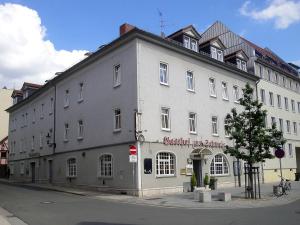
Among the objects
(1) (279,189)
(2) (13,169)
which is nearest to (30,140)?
(2) (13,169)

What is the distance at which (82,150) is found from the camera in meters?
32.4

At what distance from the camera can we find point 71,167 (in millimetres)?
34969

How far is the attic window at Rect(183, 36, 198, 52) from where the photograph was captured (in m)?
31.8

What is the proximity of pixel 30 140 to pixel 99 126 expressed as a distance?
2029 centimetres

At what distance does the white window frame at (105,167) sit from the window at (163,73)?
6.75 m

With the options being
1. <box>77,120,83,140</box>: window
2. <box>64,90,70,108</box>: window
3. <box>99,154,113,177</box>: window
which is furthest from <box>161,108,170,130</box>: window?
<box>64,90,70,108</box>: window

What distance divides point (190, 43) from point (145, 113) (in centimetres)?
935

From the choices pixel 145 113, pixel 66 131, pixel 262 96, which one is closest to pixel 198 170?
pixel 145 113

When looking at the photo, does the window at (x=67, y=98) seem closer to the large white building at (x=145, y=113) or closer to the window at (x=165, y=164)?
the large white building at (x=145, y=113)

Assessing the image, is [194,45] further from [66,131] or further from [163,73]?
[66,131]

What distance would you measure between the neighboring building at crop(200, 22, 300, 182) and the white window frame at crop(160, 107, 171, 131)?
13.9 meters

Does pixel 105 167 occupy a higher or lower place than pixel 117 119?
lower

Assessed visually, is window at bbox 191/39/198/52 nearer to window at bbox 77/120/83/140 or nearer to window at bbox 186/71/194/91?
window at bbox 186/71/194/91

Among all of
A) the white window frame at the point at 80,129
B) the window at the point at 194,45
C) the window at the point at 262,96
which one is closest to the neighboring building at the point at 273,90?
the window at the point at 262,96
